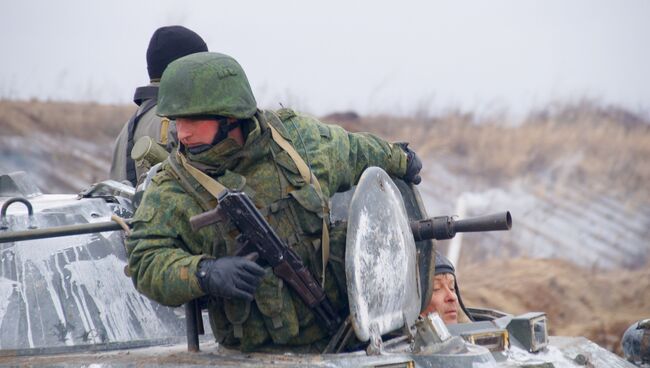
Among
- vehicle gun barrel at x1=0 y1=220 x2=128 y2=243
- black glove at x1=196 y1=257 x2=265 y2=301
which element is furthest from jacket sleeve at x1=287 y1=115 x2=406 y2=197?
vehicle gun barrel at x1=0 y1=220 x2=128 y2=243

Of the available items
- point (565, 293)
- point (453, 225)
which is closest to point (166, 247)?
point (453, 225)

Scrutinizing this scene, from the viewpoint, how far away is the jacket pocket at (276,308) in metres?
6.36

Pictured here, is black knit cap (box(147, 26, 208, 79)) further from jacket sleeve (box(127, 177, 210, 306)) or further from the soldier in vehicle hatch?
jacket sleeve (box(127, 177, 210, 306))

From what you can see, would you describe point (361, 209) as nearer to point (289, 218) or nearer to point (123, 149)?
point (289, 218)

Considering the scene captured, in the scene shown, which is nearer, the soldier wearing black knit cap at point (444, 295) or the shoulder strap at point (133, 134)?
the soldier wearing black knit cap at point (444, 295)

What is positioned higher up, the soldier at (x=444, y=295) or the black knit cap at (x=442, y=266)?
the black knit cap at (x=442, y=266)

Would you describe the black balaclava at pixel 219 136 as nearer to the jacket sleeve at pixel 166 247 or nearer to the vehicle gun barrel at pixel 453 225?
the jacket sleeve at pixel 166 247

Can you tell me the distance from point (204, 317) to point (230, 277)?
1253 mm

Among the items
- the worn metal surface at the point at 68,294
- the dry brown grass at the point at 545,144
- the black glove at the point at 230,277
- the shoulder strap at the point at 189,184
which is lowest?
the dry brown grass at the point at 545,144

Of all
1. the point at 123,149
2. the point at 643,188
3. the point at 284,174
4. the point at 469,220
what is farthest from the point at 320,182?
the point at 643,188

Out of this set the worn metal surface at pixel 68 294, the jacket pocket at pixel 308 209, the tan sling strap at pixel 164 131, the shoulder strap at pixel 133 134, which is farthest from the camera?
the shoulder strap at pixel 133 134

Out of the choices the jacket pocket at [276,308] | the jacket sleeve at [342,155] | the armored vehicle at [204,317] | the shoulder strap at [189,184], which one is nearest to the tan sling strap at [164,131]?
the armored vehicle at [204,317]

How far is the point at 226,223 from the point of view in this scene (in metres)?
6.25

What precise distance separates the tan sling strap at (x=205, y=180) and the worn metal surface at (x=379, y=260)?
55 centimetres
